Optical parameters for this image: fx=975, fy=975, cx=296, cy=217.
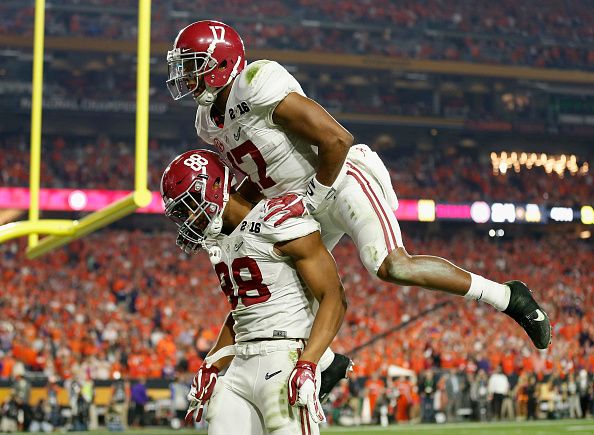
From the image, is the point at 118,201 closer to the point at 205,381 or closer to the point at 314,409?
the point at 205,381

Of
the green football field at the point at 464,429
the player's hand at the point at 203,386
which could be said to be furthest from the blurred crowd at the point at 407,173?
the player's hand at the point at 203,386

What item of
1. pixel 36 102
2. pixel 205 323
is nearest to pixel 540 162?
pixel 205 323

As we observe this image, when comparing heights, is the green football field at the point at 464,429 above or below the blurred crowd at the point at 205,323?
below

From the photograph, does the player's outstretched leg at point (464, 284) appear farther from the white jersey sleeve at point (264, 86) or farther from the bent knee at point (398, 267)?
the white jersey sleeve at point (264, 86)

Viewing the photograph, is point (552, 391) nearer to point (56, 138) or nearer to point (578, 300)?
point (578, 300)

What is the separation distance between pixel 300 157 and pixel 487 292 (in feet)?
2.92

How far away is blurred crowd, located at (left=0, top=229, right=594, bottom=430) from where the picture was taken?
1445cm

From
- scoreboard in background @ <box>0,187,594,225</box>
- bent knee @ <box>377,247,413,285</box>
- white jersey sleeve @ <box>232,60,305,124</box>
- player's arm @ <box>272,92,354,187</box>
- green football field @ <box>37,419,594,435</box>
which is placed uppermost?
scoreboard in background @ <box>0,187,594,225</box>

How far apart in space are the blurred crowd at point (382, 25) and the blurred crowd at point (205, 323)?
19.8 feet

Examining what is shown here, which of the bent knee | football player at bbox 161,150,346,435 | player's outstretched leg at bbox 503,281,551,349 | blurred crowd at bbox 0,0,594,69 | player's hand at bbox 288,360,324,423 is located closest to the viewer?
player's hand at bbox 288,360,324,423

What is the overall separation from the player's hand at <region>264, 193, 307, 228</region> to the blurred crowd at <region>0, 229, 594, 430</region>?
10.3 metres

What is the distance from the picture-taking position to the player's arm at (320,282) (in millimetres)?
3363

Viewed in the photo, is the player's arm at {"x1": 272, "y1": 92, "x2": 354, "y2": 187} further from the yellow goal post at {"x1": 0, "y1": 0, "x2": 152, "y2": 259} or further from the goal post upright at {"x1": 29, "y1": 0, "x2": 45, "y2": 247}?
the goal post upright at {"x1": 29, "y1": 0, "x2": 45, "y2": 247}

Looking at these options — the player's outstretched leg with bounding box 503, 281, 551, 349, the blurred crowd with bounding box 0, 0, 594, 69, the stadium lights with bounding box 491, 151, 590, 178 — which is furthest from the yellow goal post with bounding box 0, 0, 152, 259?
the stadium lights with bounding box 491, 151, 590, 178
